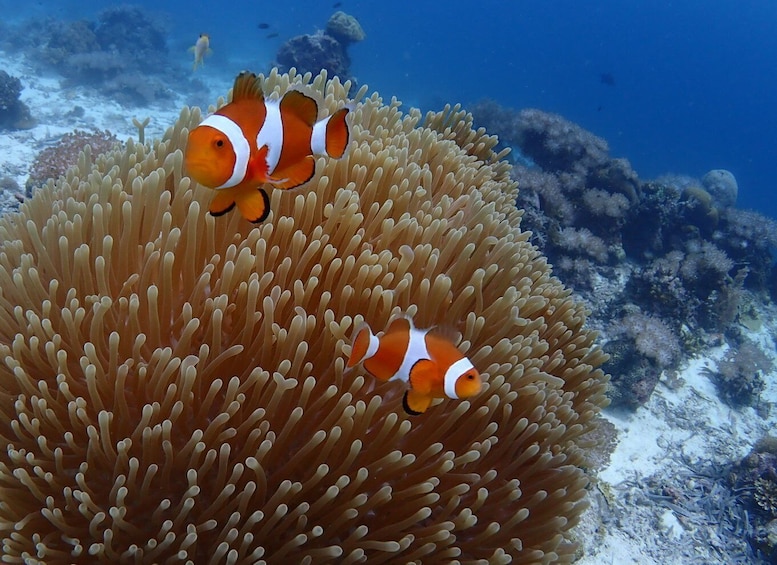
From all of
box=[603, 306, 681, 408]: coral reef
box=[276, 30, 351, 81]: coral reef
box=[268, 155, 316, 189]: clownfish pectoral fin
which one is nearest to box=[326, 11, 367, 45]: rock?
box=[276, 30, 351, 81]: coral reef

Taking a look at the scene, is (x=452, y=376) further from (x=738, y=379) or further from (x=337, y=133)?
(x=738, y=379)

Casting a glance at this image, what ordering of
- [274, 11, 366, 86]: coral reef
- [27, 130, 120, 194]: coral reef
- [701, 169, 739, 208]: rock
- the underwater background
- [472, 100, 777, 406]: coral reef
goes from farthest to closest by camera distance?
1. [701, 169, 739, 208]: rock
2. [274, 11, 366, 86]: coral reef
3. [472, 100, 777, 406]: coral reef
4. [27, 130, 120, 194]: coral reef
5. the underwater background

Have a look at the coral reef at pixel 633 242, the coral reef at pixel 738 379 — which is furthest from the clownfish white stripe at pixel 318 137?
the coral reef at pixel 738 379

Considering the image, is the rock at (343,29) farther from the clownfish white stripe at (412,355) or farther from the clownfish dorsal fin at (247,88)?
the clownfish white stripe at (412,355)

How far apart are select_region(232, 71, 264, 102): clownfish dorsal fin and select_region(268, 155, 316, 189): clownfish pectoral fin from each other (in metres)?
0.26

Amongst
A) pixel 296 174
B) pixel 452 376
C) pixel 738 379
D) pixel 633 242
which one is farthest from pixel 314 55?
pixel 452 376

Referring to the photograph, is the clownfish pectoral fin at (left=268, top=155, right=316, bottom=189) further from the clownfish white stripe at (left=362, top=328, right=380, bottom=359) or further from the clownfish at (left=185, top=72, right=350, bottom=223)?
the clownfish white stripe at (left=362, top=328, right=380, bottom=359)

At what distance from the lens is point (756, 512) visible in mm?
5992

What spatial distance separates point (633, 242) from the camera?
11.1 m

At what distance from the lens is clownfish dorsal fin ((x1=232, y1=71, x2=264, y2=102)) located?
1799 mm

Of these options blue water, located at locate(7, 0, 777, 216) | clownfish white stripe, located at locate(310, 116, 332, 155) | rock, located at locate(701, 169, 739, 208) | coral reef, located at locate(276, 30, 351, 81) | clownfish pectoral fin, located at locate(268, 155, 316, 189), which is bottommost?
clownfish pectoral fin, located at locate(268, 155, 316, 189)

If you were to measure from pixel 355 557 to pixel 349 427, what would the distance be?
16.4 inches

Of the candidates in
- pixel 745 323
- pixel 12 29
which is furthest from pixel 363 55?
pixel 745 323

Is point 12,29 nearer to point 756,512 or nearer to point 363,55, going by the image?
point 756,512
